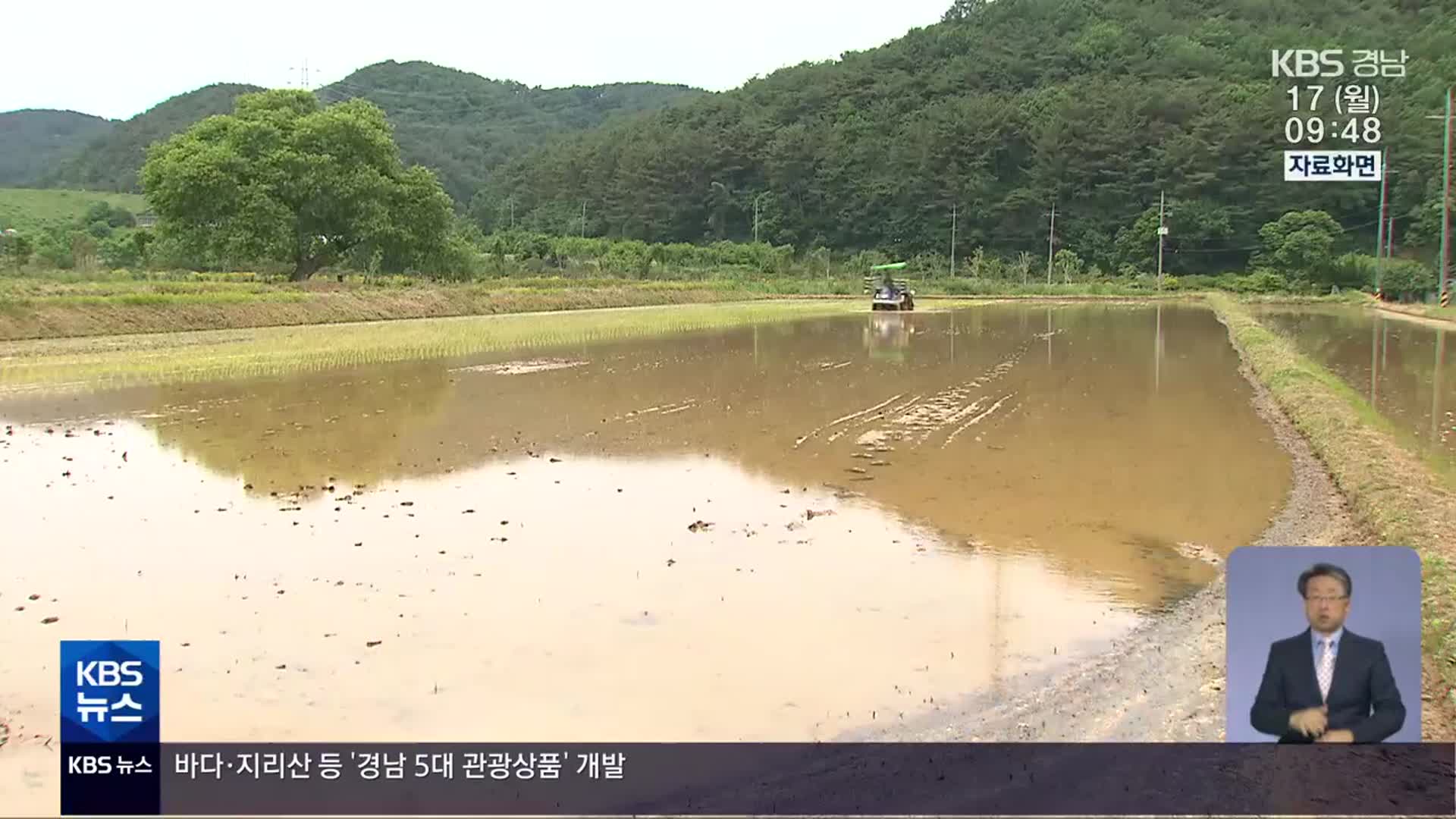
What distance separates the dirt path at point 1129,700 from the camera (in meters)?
4.20

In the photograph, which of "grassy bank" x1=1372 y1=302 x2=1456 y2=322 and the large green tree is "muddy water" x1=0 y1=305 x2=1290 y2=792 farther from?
the large green tree

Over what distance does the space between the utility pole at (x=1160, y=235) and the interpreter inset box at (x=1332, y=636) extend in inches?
2562

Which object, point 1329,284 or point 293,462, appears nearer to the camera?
point 293,462

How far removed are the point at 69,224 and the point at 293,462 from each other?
51.0m

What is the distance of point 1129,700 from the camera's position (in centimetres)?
455

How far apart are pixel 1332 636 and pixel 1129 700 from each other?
6.65ft

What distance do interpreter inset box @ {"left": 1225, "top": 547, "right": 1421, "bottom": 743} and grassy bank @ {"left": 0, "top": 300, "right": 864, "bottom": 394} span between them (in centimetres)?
1614

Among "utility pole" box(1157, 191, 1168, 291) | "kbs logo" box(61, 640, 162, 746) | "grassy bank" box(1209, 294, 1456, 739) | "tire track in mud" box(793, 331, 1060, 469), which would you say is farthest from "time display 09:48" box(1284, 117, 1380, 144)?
"kbs logo" box(61, 640, 162, 746)

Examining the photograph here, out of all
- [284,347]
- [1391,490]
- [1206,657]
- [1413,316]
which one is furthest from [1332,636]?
[1413,316]

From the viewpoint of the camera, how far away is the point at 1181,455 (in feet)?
35.1

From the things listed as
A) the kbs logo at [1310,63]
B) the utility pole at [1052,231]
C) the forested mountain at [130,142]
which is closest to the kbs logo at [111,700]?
the kbs logo at [1310,63]

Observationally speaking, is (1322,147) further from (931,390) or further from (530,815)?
(530,815)

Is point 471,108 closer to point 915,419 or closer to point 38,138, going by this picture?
point 38,138

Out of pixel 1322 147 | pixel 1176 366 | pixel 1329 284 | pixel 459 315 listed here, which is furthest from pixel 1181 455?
pixel 1329 284
